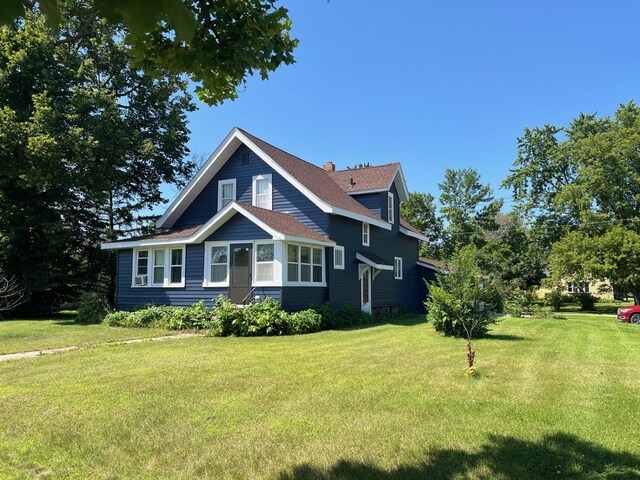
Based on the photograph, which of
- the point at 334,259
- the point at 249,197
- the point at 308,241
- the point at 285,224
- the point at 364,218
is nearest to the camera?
the point at 308,241

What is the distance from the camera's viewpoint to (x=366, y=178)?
83.7 ft

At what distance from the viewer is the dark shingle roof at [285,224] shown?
54.0ft

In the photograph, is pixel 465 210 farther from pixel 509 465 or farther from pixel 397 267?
pixel 509 465

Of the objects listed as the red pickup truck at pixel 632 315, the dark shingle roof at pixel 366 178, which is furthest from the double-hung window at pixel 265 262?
the red pickup truck at pixel 632 315

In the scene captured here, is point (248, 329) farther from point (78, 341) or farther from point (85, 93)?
point (85, 93)

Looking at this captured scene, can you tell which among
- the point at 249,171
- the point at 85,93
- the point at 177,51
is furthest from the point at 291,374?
the point at 85,93

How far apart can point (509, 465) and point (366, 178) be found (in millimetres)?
22087

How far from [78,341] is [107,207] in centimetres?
1848

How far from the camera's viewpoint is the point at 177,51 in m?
4.82

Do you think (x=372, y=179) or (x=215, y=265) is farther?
(x=372, y=179)

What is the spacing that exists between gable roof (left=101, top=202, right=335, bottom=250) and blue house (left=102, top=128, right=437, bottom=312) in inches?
1.8

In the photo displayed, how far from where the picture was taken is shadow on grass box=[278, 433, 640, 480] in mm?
3920

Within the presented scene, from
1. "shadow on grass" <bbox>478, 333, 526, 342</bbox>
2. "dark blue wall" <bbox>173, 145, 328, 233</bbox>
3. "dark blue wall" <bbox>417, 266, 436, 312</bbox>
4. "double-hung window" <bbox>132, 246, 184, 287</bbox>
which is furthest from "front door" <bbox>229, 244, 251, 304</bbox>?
"dark blue wall" <bbox>417, 266, 436, 312</bbox>

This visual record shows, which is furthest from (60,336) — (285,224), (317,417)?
(317,417)
